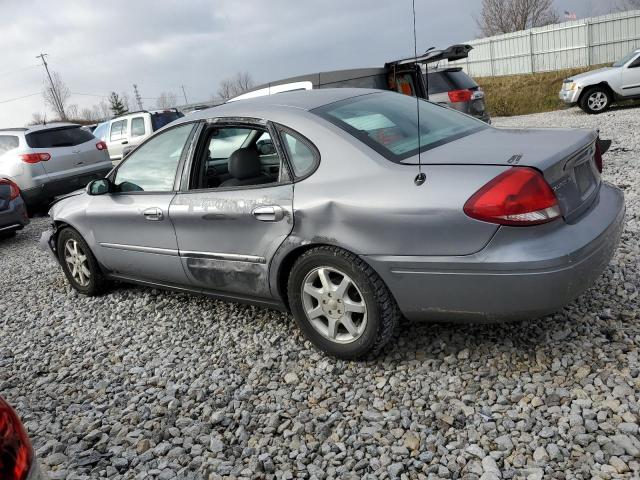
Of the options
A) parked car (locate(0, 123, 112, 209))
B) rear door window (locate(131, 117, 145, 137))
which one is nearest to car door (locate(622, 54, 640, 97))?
rear door window (locate(131, 117, 145, 137))

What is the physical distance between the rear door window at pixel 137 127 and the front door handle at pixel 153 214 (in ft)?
38.6

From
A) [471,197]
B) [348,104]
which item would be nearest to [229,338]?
[348,104]

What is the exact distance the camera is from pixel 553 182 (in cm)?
261

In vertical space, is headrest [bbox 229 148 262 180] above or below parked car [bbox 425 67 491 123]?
above

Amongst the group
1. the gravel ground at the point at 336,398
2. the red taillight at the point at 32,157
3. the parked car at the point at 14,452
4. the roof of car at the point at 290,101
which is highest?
the roof of car at the point at 290,101

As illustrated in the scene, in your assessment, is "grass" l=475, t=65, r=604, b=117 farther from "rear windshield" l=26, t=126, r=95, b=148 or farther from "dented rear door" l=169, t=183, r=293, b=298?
"dented rear door" l=169, t=183, r=293, b=298

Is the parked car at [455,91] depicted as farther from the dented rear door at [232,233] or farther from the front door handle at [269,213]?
the front door handle at [269,213]

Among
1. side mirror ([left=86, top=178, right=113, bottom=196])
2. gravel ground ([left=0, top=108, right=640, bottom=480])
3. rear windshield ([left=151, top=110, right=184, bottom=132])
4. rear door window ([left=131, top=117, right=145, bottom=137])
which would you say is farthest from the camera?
rear door window ([left=131, top=117, right=145, bottom=137])

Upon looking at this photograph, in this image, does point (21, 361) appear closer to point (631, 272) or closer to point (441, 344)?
point (441, 344)

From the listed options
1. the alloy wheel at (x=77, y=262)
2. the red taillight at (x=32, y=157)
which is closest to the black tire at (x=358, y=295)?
the alloy wheel at (x=77, y=262)

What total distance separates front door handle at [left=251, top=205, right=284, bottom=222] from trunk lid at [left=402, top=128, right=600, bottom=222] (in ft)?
2.57

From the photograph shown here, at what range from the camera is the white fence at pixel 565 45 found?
77.5 ft

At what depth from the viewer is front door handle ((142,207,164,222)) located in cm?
389

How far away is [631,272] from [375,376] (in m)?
2.04
